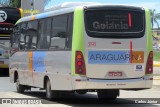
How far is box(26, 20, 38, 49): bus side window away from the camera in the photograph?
1756 centimetres

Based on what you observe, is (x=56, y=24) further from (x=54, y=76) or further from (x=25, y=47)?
(x=25, y=47)

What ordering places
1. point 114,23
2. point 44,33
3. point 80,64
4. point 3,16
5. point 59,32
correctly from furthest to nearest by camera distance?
point 3,16, point 44,33, point 59,32, point 114,23, point 80,64

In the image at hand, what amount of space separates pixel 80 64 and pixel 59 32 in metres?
1.87

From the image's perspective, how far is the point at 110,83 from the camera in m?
13.9

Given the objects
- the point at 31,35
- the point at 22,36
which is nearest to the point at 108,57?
the point at 31,35

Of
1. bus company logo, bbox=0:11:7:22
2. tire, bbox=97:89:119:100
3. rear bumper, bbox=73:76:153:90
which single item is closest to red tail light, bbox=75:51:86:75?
rear bumper, bbox=73:76:153:90

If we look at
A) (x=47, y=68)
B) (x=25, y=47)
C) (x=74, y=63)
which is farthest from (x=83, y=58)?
(x=25, y=47)

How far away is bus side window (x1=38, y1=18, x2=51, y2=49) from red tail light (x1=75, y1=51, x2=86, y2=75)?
247 cm

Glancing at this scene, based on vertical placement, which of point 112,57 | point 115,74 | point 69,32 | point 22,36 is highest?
point 69,32

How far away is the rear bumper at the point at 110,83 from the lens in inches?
539

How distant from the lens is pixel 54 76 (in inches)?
603

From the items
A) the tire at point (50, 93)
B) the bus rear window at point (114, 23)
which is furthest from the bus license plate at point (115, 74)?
the tire at point (50, 93)

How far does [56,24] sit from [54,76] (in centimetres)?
162

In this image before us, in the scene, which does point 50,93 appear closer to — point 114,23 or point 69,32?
point 69,32
